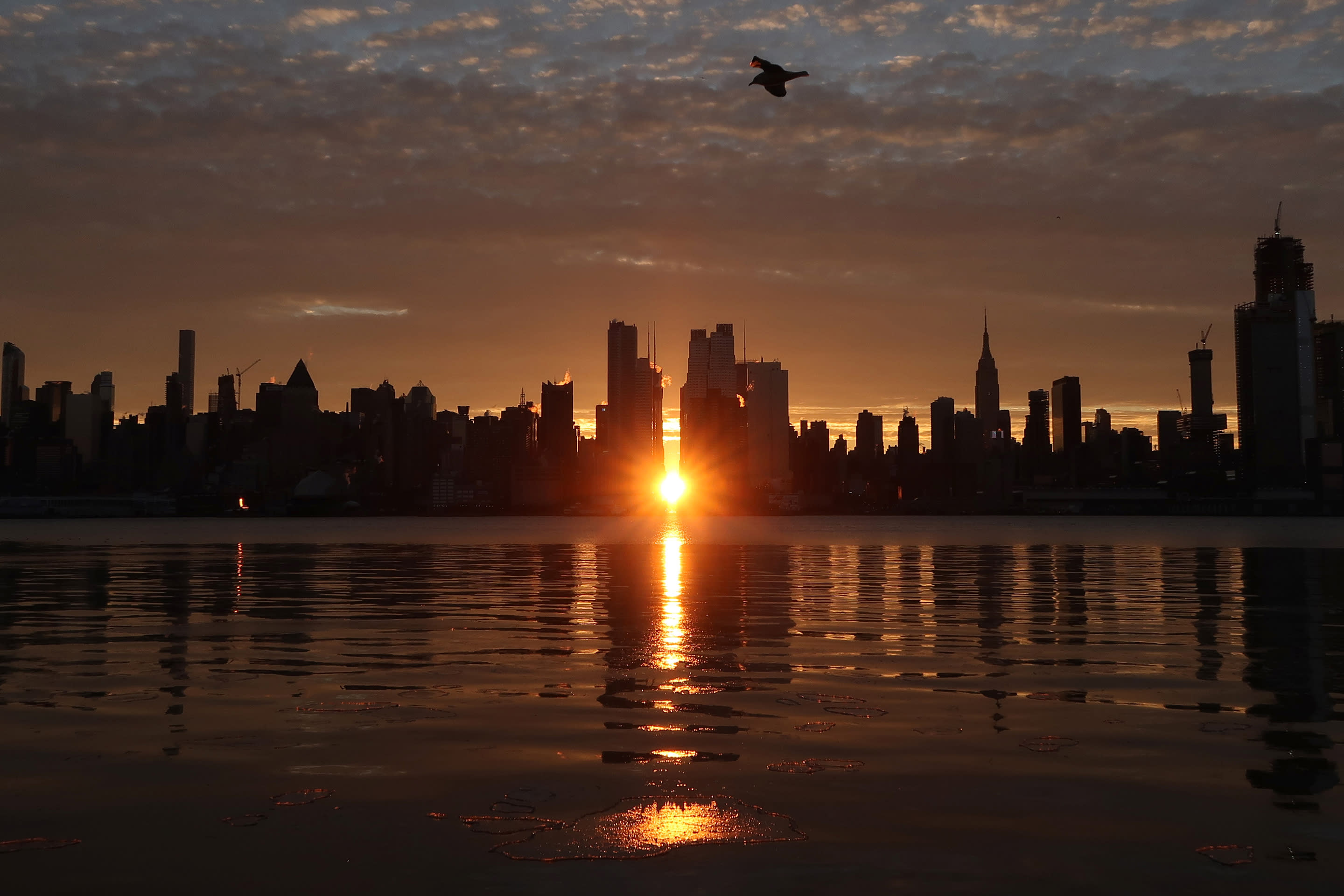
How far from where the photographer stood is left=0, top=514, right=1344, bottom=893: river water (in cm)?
963

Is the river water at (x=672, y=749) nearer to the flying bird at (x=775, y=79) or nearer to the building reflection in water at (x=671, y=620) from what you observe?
the building reflection in water at (x=671, y=620)

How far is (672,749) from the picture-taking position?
14.4 m

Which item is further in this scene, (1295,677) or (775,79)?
(775,79)

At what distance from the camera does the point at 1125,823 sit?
10.9 meters

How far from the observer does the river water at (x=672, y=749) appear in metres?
9.63

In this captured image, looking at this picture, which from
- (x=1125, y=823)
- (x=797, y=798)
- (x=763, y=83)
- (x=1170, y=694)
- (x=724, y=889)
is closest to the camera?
Result: (x=724, y=889)

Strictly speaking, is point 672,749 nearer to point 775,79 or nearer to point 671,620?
point 671,620

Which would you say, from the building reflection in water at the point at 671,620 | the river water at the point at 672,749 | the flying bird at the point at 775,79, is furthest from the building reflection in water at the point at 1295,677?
the flying bird at the point at 775,79

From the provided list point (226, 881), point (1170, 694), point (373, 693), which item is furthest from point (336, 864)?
point (1170, 694)

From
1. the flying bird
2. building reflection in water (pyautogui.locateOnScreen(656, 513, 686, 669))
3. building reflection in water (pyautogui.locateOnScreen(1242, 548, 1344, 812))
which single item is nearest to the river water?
building reflection in water (pyautogui.locateOnScreen(1242, 548, 1344, 812))

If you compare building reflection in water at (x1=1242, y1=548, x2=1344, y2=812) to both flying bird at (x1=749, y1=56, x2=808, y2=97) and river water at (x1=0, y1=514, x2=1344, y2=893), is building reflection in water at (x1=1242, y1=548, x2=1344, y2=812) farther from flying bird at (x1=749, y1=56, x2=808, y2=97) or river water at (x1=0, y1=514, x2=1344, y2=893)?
flying bird at (x1=749, y1=56, x2=808, y2=97)

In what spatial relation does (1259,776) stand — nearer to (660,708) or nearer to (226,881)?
(660,708)

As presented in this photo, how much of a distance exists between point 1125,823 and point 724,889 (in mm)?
4535

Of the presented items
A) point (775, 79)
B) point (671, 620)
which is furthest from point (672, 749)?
point (775, 79)
